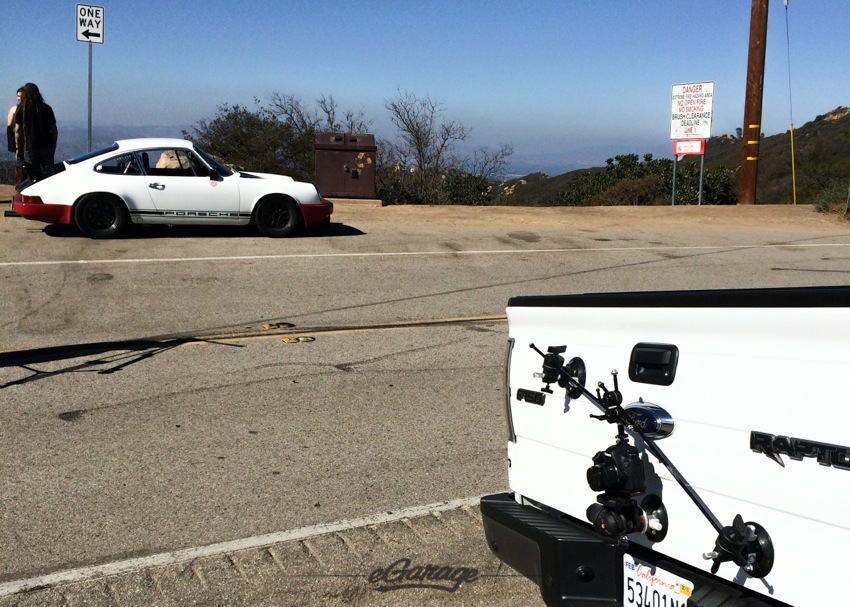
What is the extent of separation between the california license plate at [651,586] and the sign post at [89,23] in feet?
51.4

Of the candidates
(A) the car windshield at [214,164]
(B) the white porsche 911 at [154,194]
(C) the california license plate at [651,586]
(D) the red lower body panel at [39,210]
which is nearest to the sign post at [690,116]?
(B) the white porsche 911 at [154,194]

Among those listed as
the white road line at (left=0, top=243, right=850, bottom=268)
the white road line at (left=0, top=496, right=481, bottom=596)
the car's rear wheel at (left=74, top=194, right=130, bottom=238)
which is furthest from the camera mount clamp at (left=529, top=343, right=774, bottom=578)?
the car's rear wheel at (left=74, top=194, right=130, bottom=238)

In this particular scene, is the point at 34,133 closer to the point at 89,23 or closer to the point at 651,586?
the point at 89,23

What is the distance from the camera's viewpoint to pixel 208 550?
429 centimetres

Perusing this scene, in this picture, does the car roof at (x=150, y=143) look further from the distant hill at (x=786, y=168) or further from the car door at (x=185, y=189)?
the distant hill at (x=786, y=168)

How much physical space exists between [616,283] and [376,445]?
22.3 ft

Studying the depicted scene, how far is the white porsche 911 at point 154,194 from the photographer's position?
13.1 meters

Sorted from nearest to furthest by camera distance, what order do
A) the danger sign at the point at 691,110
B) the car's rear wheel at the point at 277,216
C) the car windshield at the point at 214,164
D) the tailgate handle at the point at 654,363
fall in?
the tailgate handle at the point at 654,363, the car windshield at the point at 214,164, the car's rear wheel at the point at 277,216, the danger sign at the point at 691,110

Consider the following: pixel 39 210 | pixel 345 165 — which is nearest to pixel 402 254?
pixel 39 210

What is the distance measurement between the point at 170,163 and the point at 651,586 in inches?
471

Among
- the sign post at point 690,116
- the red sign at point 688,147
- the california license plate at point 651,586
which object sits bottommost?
the california license plate at point 651,586

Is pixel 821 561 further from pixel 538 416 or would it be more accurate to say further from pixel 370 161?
pixel 370 161

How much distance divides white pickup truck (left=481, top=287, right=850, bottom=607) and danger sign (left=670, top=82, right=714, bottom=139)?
63.9 feet

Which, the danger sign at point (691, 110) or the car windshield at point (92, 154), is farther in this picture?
the danger sign at point (691, 110)
